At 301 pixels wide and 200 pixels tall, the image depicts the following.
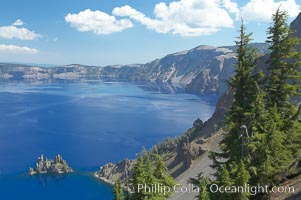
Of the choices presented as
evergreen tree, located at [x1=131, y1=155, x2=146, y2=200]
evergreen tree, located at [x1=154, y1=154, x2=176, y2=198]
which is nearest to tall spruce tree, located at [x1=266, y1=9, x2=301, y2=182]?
evergreen tree, located at [x1=154, y1=154, x2=176, y2=198]

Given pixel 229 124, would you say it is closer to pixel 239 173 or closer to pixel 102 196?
pixel 239 173

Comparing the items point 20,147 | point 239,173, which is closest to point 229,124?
point 239,173

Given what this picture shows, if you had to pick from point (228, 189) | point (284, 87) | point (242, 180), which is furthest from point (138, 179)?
point (284, 87)

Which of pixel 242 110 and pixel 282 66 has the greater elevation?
pixel 282 66

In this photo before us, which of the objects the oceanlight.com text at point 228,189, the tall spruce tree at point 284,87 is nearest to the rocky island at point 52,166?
the oceanlight.com text at point 228,189

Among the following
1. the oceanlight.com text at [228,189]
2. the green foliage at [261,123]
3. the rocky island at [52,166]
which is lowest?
the rocky island at [52,166]

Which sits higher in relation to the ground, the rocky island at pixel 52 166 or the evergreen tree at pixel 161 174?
the evergreen tree at pixel 161 174

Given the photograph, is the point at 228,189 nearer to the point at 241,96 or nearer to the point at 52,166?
the point at 241,96

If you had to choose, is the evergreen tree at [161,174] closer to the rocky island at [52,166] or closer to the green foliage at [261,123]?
the green foliage at [261,123]

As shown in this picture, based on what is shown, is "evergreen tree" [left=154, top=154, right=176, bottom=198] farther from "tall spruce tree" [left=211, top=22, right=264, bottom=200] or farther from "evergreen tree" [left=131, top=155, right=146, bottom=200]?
"tall spruce tree" [left=211, top=22, right=264, bottom=200]
